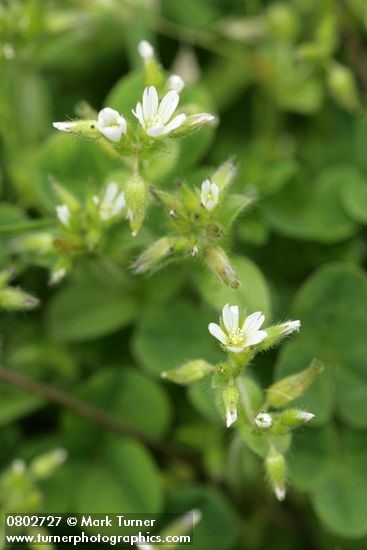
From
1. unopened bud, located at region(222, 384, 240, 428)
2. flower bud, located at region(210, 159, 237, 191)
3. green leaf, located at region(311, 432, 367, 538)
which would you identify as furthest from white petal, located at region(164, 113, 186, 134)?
green leaf, located at region(311, 432, 367, 538)

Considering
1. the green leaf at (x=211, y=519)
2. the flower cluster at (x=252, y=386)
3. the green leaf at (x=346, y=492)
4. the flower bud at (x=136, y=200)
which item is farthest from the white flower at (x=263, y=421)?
the green leaf at (x=211, y=519)

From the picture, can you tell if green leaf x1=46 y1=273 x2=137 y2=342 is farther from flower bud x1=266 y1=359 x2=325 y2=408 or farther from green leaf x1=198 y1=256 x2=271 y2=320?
A: flower bud x1=266 y1=359 x2=325 y2=408

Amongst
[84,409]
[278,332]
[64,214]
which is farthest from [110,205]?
[84,409]

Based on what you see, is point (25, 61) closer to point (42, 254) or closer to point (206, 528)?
Answer: point (42, 254)

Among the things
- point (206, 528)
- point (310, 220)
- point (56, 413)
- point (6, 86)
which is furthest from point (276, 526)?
point (6, 86)

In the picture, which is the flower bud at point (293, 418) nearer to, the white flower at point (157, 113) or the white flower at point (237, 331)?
the white flower at point (237, 331)

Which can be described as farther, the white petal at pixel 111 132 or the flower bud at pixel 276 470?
the flower bud at pixel 276 470
